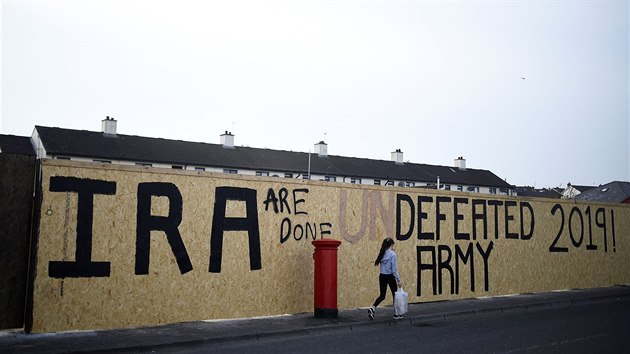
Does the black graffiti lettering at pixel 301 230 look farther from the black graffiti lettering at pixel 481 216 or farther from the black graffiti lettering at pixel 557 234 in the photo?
the black graffiti lettering at pixel 557 234

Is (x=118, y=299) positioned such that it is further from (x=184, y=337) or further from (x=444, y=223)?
(x=444, y=223)

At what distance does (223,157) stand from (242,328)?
152 ft

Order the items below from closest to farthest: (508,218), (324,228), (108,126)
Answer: (324,228) < (508,218) < (108,126)

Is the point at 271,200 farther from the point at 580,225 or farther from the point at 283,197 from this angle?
the point at 580,225

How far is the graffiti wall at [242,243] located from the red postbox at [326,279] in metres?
0.95

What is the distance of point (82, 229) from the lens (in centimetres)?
1116

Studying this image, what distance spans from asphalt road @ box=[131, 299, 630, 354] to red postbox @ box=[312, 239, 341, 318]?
3.28 ft

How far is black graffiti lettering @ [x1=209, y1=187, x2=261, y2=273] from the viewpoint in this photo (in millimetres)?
12867

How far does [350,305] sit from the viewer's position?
14.8m

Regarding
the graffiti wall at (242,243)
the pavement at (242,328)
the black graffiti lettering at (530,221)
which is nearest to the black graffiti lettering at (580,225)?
the graffiti wall at (242,243)

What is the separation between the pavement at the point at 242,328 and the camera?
376 inches

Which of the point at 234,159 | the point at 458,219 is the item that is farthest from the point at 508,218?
the point at 234,159

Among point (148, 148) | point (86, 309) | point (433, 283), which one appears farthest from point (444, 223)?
point (148, 148)

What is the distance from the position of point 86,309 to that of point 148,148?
44442 mm
